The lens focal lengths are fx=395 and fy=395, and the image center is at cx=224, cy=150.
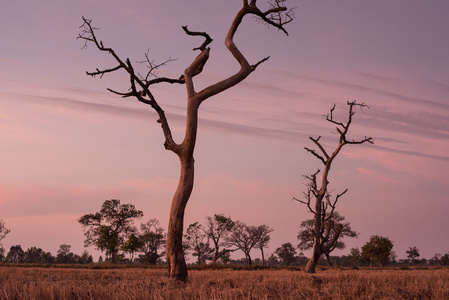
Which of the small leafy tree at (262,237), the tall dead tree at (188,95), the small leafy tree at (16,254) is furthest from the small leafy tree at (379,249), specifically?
the small leafy tree at (16,254)

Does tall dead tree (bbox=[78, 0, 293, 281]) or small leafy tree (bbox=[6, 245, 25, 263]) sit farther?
small leafy tree (bbox=[6, 245, 25, 263])

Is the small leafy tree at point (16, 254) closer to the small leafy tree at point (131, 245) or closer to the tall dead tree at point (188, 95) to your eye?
the small leafy tree at point (131, 245)

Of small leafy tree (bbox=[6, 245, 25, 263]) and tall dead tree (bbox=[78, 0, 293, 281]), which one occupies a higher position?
tall dead tree (bbox=[78, 0, 293, 281])

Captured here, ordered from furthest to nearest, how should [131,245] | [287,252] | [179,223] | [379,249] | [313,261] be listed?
[287,252]
[379,249]
[131,245]
[313,261]
[179,223]

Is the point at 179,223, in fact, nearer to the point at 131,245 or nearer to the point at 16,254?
the point at 131,245

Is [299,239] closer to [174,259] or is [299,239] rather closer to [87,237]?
[87,237]

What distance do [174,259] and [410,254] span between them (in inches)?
5802

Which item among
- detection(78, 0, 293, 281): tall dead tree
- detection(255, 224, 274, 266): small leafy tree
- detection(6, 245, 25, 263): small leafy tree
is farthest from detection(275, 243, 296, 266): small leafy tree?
detection(78, 0, 293, 281): tall dead tree

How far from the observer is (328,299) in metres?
5.94

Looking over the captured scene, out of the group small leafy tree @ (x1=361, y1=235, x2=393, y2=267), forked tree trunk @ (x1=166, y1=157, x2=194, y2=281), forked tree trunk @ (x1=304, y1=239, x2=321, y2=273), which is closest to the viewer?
forked tree trunk @ (x1=166, y1=157, x2=194, y2=281)

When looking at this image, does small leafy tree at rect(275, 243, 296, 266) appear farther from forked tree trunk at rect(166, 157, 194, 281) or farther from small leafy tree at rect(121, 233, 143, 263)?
forked tree trunk at rect(166, 157, 194, 281)

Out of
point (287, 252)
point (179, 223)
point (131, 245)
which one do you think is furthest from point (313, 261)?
point (287, 252)

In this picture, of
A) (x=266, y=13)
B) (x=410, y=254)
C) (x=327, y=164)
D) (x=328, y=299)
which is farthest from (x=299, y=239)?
(x=328, y=299)

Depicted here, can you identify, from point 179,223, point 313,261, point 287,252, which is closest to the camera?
point 179,223
